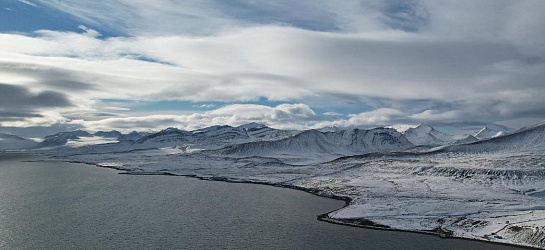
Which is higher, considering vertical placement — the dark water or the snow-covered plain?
the snow-covered plain

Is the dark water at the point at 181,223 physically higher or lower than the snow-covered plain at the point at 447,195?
lower

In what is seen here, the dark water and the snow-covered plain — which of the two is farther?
the snow-covered plain

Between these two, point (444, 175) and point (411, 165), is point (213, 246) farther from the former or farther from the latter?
point (411, 165)

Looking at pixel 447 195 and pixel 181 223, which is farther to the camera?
pixel 447 195

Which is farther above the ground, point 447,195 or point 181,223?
point 447,195

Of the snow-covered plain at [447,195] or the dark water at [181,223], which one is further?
the snow-covered plain at [447,195]

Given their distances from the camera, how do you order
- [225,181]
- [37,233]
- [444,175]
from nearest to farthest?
[37,233]
[444,175]
[225,181]

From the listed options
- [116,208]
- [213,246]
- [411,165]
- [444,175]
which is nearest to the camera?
[213,246]

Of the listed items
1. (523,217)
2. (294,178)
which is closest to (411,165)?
(294,178)
